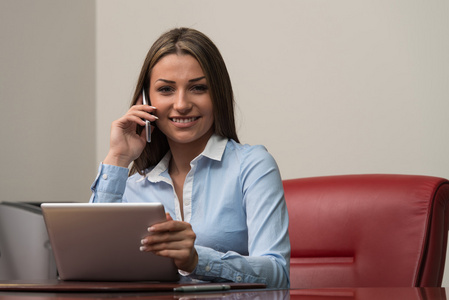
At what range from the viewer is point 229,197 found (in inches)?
65.8

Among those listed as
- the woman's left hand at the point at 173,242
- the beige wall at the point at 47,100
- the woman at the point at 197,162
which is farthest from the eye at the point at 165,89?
the beige wall at the point at 47,100

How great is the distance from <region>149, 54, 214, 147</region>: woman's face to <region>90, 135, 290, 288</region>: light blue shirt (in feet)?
0.21

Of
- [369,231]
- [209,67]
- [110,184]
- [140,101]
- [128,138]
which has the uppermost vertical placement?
[209,67]

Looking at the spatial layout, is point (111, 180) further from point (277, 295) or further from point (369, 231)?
point (277, 295)

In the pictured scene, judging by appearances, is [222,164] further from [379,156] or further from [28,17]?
[28,17]

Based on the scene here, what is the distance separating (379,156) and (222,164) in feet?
3.34

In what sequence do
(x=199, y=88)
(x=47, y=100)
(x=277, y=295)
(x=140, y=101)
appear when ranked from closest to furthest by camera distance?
1. (x=277, y=295)
2. (x=199, y=88)
3. (x=140, y=101)
4. (x=47, y=100)

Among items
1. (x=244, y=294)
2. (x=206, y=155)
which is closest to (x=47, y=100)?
(x=206, y=155)

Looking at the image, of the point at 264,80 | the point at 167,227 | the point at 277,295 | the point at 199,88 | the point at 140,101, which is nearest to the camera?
the point at 277,295

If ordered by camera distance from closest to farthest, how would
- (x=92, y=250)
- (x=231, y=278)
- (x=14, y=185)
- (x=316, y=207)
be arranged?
(x=92, y=250) < (x=231, y=278) < (x=316, y=207) < (x=14, y=185)

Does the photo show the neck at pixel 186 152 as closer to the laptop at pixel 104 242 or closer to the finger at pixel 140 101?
the finger at pixel 140 101

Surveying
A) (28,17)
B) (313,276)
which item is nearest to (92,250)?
(313,276)

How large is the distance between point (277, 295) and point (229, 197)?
0.81 metres

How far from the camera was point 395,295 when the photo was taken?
869mm
